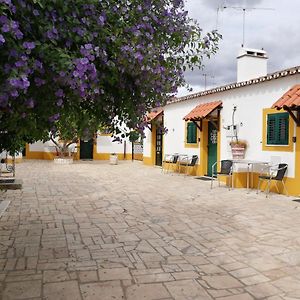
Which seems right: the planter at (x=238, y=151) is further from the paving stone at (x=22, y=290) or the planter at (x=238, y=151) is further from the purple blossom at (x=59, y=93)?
the purple blossom at (x=59, y=93)

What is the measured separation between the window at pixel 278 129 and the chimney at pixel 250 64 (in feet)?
9.75

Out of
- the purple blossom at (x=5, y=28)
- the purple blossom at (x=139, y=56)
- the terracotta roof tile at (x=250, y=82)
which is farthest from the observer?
the terracotta roof tile at (x=250, y=82)

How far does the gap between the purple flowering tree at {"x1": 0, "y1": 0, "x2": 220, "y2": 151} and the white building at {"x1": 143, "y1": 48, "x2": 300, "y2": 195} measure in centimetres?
490

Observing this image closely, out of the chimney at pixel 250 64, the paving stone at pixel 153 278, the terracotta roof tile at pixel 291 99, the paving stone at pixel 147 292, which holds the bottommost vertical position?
the paving stone at pixel 147 292

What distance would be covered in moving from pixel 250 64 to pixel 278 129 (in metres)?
3.78

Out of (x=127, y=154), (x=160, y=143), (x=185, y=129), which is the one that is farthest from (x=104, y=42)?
(x=127, y=154)

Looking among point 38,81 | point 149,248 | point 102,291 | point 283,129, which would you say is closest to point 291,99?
point 283,129

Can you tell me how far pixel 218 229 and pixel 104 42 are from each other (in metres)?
4.30

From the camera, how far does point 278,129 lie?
9789 millimetres

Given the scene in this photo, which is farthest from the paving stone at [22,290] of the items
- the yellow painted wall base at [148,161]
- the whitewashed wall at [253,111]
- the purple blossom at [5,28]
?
the yellow painted wall base at [148,161]

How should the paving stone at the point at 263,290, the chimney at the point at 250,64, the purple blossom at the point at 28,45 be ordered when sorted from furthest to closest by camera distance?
the chimney at the point at 250,64, the paving stone at the point at 263,290, the purple blossom at the point at 28,45

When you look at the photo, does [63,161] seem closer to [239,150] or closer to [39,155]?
[39,155]

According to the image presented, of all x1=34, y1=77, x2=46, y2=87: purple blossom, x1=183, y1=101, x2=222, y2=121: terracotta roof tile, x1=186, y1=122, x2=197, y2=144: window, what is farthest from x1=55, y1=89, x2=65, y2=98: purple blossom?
x1=186, y1=122, x2=197, y2=144: window

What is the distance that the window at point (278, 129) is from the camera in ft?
31.3
